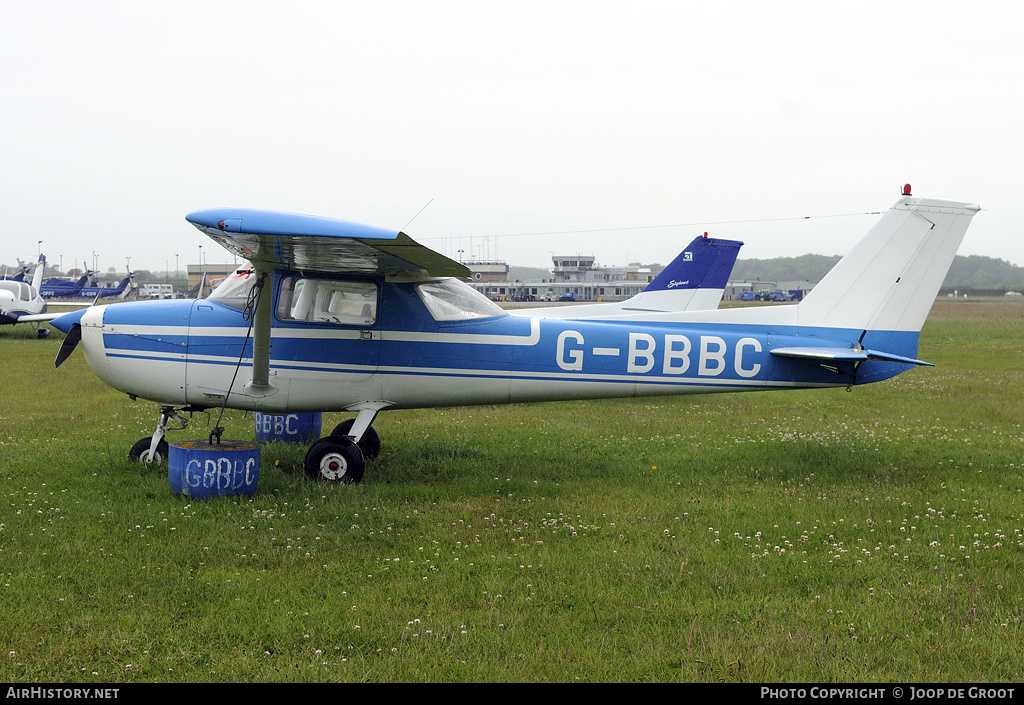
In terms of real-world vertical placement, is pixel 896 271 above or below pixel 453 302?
above

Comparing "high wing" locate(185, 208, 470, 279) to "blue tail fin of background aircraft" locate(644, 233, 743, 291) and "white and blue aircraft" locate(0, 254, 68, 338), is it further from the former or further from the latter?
"white and blue aircraft" locate(0, 254, 68, 338)

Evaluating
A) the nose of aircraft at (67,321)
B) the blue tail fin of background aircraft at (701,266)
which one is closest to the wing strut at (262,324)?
the nose of aircraft at (67,321)

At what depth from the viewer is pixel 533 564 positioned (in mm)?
5359

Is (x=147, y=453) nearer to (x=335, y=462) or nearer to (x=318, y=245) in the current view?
(x=335, y=462)

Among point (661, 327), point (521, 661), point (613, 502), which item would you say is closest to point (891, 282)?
point (661, 327)

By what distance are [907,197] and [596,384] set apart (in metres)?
3.84

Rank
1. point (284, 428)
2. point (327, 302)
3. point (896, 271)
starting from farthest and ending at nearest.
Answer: point (284, 428) → point (896, 271) → point (327, 302)

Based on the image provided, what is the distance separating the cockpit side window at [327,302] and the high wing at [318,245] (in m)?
0.16

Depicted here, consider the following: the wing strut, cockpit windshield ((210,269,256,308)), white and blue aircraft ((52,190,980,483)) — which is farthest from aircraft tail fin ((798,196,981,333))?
cockpit windshield ((210,269,256,308))

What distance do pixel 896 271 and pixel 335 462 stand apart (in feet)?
20.2

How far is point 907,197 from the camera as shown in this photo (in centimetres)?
838

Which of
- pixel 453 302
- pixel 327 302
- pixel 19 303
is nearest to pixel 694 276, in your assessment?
pixel 453 302

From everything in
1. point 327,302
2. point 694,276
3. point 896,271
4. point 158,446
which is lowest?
point 158,446

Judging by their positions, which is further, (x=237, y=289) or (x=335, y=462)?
(x=237, y=289)
